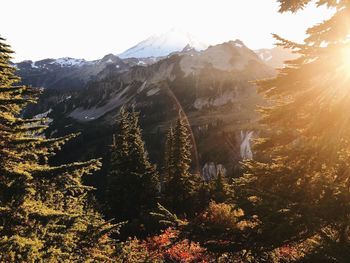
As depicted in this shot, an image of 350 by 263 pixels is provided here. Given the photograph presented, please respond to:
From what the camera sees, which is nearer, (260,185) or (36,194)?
(260,185)

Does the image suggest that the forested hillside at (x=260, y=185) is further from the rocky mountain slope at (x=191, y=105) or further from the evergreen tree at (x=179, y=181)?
the rocky mountain slope at (x=191, y=105)

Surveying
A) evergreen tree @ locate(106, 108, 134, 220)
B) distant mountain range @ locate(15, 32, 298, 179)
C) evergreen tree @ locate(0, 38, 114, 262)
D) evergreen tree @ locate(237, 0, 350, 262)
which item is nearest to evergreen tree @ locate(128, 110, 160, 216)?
evergreen tree @ locate(106, 108, 134, 220)

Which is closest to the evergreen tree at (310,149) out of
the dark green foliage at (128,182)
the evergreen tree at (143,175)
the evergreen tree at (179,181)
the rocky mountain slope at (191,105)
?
the dark green foliage at (128,182)

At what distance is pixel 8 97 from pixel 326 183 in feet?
34.4

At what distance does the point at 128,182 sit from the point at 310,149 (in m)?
30.7

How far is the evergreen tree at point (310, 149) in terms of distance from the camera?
7.02 m

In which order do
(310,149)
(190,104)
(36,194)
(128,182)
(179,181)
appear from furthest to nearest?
A: (190,104) → (179,181) → (128,182) → (36,194) → (310,149)

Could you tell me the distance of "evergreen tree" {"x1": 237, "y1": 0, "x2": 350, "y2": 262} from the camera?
702cm

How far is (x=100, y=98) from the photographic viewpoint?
191500mm

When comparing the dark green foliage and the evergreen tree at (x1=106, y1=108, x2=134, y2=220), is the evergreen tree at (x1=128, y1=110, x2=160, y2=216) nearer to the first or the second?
the dark green foliage

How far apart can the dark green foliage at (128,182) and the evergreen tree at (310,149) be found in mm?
29083

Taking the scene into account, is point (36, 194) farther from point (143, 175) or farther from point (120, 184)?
point (143, 175)

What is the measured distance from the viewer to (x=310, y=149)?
749cm

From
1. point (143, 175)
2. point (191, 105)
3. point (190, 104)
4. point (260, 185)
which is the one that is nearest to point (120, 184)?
point (143, 175)
